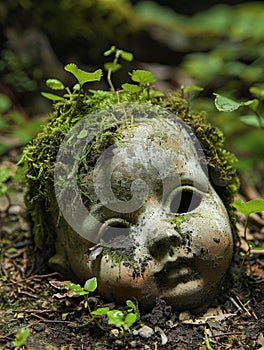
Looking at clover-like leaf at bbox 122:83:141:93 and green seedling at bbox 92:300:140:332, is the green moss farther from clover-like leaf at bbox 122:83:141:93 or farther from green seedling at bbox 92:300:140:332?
clover-like leaf at bbox 122:83:141:93

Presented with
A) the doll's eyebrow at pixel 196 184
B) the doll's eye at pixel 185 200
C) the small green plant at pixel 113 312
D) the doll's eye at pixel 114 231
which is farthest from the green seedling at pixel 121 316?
the doll's eyebrow at pixel 196 184

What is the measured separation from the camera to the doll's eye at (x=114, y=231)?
2.25m

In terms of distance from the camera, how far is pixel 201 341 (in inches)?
83.3

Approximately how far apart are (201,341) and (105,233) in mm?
680

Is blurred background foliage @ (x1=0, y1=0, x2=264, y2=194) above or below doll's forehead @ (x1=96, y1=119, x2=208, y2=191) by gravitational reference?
below

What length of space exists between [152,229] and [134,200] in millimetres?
171

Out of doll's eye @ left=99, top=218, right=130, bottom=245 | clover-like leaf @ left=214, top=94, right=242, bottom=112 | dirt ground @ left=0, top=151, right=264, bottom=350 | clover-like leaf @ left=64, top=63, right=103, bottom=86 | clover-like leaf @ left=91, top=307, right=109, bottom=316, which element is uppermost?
clover-like leaf @ left=64, top=63, right=103, bottom=86

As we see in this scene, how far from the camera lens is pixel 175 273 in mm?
2203

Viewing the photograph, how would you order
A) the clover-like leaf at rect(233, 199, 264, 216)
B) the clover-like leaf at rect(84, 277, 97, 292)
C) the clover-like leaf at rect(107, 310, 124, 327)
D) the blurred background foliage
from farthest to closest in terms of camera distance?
the blurred background foliage, the clover-like leaf at rect(233, 199, 264, 216), the clover-like leaf at rect(84, 277, 97, 292), the clover-like leaf at rect(107, 310, 124, 327)

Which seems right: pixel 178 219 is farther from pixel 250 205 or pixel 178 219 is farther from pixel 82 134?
pixel 82 134

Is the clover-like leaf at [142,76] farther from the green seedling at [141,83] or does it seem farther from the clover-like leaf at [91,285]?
the clover-like leaf at [91,285]

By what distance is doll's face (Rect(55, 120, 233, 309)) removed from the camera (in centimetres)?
217

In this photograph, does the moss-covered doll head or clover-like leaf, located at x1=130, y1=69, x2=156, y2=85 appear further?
clover-like leaf, located at x1=130, y1=69, x2=156, y2=85

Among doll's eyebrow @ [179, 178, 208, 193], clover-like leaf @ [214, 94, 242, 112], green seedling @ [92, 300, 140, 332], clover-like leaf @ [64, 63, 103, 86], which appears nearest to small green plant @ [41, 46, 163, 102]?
clover-like leaf @ [64, 63, 103, 86]
